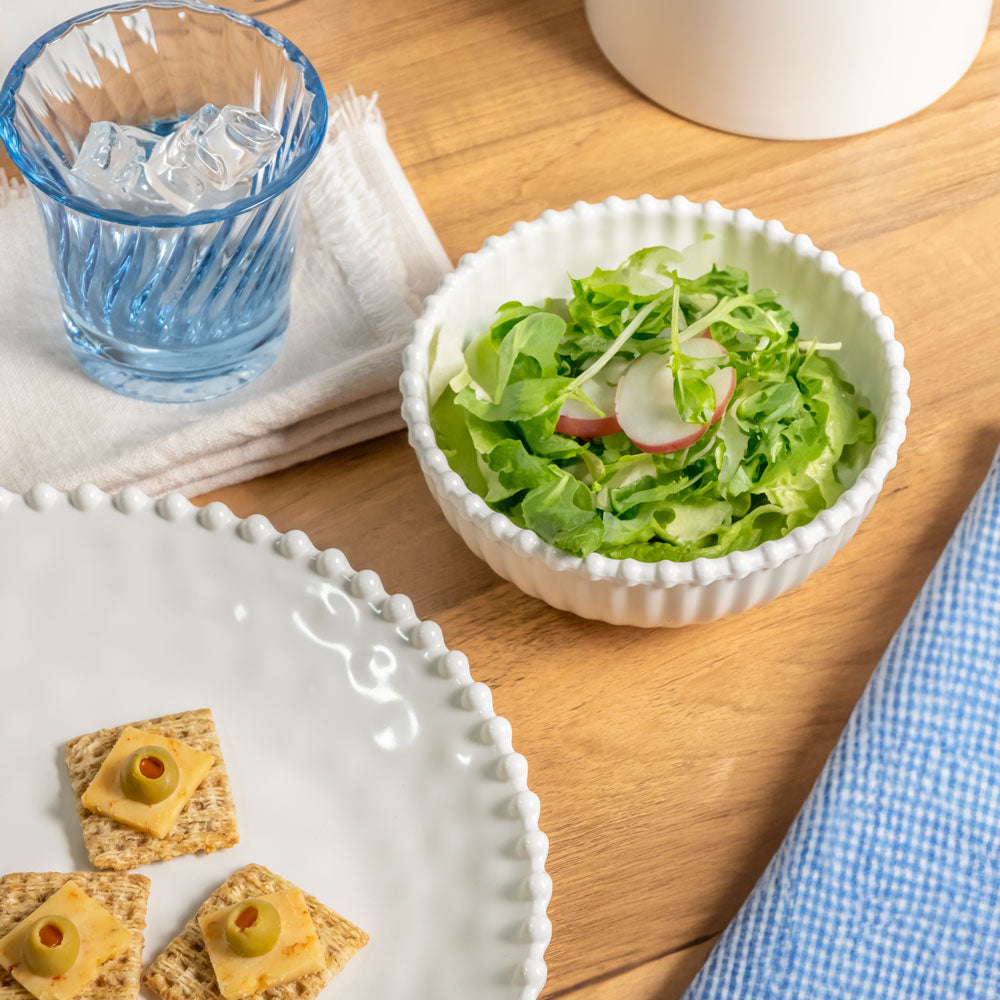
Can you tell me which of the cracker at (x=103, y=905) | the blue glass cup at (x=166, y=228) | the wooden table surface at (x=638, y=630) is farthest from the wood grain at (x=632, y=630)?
the cracker at (x=103, y=905)

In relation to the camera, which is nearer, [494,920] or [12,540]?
[494,920]

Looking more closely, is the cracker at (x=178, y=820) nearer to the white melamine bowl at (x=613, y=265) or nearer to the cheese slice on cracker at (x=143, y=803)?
the cheese slice on cracker at (x=143, y=803)

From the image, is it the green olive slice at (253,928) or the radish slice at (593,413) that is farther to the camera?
the radish slice at (593,413)

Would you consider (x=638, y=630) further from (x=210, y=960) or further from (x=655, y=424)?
(x=210, y=960)

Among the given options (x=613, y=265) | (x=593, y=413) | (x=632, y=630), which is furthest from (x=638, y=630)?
(x=613, y=265)

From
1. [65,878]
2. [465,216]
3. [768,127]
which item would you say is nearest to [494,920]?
[65,878]

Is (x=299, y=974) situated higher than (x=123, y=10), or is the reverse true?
(x=123, y=10)

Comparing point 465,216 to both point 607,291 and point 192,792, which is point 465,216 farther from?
point 192,792

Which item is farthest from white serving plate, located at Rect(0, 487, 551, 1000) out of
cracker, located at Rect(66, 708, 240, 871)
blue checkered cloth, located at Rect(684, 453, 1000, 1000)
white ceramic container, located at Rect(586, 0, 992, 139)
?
white ceramic container, located at Rect(586, 0, 992, 139)
